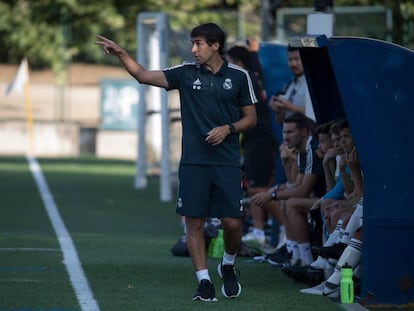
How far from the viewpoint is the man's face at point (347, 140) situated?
8.95m

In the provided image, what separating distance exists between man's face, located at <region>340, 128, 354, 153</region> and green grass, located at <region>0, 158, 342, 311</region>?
1137 millimetres

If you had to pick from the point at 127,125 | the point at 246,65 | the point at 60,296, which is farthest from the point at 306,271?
the point at 127,125

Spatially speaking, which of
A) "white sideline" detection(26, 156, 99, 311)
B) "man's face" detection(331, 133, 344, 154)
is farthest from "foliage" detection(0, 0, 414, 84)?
"man's face" detection(331, 133, 344, 154)

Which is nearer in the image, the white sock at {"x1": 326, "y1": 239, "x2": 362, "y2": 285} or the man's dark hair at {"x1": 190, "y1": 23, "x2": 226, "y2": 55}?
the white sock at {"x1": 326, "y1": 239, "x2": 362, "y2": 285}

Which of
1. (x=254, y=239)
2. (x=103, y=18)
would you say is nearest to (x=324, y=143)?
(x=254, y=239)

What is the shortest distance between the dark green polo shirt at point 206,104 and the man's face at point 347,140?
867 millimetres

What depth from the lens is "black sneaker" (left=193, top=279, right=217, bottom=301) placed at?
331 inches

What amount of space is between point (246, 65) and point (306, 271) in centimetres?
366

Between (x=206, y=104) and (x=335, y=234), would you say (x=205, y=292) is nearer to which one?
(x=335, y=234)

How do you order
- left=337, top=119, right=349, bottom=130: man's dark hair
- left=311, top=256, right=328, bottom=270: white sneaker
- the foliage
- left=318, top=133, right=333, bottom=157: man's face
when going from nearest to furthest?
left=337, top=119, right=349, bottom=130: man's dark hair < left=311, top=256, right=328, bottom=270: white sneaker < left=318, top=133, right=333, bottom=157: man's face < the foliage

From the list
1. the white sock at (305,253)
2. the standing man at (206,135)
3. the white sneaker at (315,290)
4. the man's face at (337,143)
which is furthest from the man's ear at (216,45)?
the white sock at (305,253)

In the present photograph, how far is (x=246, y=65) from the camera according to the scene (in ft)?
40.7

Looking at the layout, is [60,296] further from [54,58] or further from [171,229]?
[54,58]

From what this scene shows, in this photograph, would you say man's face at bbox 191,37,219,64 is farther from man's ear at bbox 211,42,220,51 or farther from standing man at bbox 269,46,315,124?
standing man at bbox 269,46,315,124
